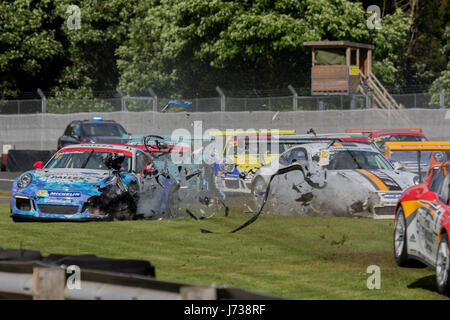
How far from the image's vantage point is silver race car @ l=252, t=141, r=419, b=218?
1652 centimetres

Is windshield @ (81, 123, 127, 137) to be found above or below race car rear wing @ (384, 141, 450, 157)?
above

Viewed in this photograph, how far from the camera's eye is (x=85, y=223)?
53.2ft

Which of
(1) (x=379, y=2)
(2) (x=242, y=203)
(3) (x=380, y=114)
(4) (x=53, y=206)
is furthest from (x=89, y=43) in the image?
(4) (x=53, y=206)

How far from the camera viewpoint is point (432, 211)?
9.91m

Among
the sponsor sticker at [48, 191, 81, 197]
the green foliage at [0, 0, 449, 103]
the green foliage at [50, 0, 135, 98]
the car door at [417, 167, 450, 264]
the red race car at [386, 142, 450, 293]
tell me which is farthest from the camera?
the green foliage at [50, 0, 135, 98]

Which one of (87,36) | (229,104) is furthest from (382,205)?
(87,36)

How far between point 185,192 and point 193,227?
1533 mm

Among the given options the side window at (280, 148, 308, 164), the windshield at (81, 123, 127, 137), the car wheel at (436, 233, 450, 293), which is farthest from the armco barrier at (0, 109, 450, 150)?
the car wheel at (436, 233, 450, 293)

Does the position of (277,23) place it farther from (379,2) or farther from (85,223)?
(85,223)

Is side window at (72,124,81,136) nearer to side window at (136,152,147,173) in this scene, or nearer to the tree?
side window at (136,152,147,173)

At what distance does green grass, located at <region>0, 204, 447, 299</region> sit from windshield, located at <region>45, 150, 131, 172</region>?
1.20 metres

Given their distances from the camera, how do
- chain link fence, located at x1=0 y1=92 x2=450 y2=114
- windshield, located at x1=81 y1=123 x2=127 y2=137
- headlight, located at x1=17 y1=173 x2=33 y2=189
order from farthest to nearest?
chain link fence, located at x1=0 y1=92 x2=450 y2=114, windshield, located at x1=81 y1=123 x2=127 y2=137, headlight, located at x1=17 y1=173 x2=33 y2=189

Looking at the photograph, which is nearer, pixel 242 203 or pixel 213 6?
pixel 242 203

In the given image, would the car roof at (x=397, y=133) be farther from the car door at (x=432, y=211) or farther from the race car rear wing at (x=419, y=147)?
the car door at (x=432, y=211)
